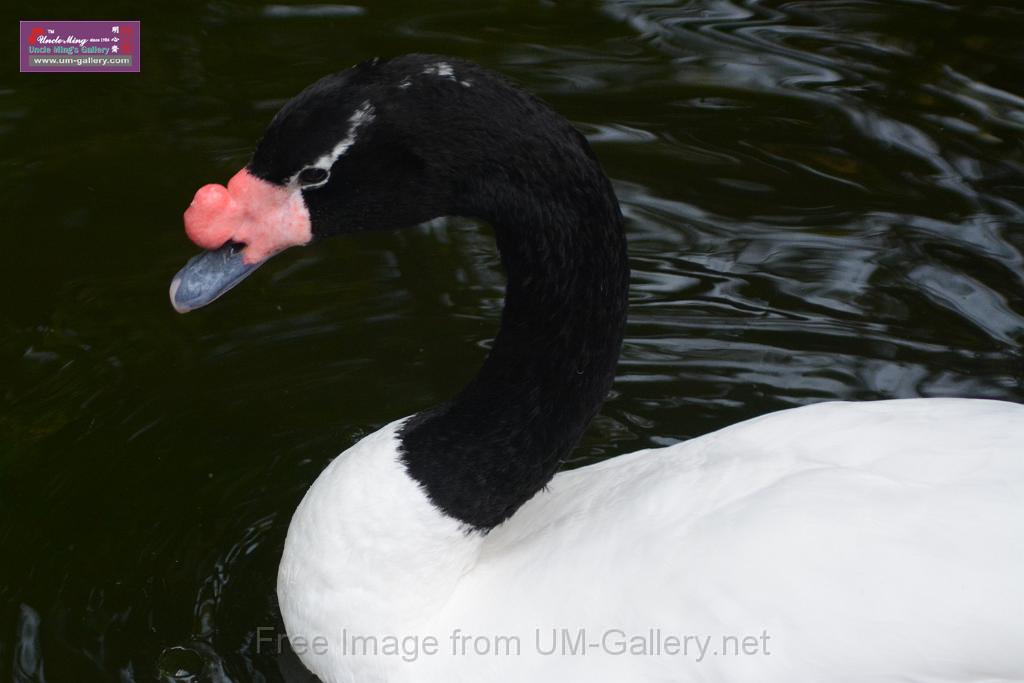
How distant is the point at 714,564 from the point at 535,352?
564 mm

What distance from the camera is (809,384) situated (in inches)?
157

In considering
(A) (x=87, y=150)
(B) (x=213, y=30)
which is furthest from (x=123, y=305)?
(B) (x=213, y=30)

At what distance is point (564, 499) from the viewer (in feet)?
9.94

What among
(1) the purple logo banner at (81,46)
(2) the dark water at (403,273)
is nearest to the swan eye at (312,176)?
(2) the dark water at (403,273)

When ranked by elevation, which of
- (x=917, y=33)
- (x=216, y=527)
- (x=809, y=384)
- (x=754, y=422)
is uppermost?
(x=917, y=33)

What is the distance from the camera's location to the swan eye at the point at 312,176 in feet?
8.35

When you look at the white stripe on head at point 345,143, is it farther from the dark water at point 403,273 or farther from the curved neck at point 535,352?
the dark water at point 403,273

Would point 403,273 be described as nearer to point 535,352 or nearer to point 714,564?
point 535,352

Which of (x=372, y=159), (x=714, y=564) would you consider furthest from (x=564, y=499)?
(x=372, y=159)

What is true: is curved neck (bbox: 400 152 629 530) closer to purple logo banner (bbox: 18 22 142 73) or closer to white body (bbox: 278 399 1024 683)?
white body (bbox: 278 399 1024 683)

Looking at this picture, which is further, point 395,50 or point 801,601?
point 395,50

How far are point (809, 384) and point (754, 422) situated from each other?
1.11m

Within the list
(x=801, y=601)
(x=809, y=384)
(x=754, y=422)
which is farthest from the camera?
(x=809, y=384)

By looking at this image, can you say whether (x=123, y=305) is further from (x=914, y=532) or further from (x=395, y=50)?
(x=914, y=532)
